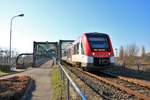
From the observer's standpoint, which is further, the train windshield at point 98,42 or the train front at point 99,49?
the train windshield at point 98,42

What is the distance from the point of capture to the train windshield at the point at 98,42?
26.9m

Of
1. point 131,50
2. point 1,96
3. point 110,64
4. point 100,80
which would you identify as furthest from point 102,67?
point 131,50

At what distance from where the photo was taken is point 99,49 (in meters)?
26.8

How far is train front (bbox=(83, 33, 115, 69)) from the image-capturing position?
1037 inches

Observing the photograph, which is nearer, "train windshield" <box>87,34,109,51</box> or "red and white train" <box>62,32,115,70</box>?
"red and white train" <box>62,32,115,70</box>

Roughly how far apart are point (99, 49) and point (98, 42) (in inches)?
33.9

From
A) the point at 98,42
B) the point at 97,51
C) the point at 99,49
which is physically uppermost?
the point at 98,42

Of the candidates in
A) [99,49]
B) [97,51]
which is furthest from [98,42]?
[97,51]

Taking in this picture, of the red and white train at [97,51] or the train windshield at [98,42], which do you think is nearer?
the red and white train at [97,51]

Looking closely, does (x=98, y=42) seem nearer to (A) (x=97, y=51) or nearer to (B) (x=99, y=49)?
(B) (x=99, y=49)

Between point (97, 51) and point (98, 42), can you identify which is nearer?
point (97, 51)

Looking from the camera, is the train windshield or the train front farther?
the train windshield

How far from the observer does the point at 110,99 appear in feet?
44.5

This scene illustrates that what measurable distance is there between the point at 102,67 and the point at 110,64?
76 centimetres
